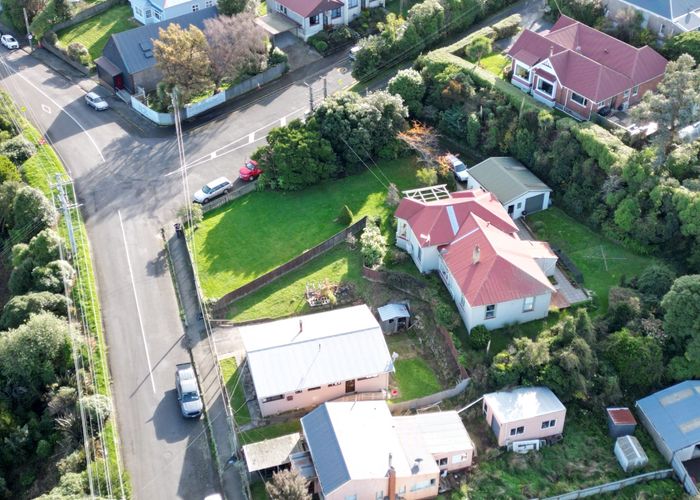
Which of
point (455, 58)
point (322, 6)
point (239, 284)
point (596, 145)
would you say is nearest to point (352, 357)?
point (239, 284)

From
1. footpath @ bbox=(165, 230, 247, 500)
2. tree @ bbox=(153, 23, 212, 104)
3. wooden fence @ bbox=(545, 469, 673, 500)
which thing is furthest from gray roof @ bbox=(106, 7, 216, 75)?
wooden fence @ bbox=(545, 469, 673, 500)

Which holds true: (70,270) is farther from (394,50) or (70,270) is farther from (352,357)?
(394,50)

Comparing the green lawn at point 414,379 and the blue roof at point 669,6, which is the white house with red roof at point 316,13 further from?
the green lawn at point 414,379

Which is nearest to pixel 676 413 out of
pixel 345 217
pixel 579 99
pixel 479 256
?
pixel 479 256

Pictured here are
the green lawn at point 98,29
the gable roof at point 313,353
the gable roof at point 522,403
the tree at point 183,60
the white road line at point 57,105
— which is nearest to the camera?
the gable roof at point 522,403

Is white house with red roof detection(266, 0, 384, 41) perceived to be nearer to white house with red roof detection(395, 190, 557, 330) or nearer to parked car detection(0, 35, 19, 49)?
parked car detection(0, 35, 19, 49)

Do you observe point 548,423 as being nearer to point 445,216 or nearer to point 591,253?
point 591,253

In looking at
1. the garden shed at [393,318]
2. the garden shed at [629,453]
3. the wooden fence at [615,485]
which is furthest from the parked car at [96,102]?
the garden shed at [629,453]
